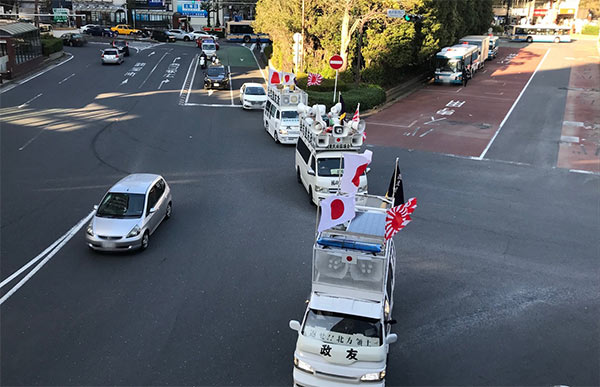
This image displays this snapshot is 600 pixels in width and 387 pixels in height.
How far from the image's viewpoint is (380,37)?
39062 mm

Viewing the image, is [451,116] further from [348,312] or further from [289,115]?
[348,312]

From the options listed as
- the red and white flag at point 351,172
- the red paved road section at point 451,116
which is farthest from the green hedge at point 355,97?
the red and white flag at point 351,172

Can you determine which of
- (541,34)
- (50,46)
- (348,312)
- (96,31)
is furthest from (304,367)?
(541,34)

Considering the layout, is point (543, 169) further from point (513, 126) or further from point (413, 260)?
point (413, 260)

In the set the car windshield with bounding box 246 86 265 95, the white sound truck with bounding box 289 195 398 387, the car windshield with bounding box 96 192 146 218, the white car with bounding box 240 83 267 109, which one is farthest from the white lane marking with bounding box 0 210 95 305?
the car windshield with bounding box 246 86 265 95

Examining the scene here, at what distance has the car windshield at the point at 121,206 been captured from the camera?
14828 millimetres

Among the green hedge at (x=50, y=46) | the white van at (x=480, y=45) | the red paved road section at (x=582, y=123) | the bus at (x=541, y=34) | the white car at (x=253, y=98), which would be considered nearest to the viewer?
the red paved road section at (x=582, y=123)

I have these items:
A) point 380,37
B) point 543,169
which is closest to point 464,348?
point 543,169

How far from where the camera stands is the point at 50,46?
5262 centimetres

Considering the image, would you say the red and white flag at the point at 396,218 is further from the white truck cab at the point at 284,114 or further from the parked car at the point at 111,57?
the parked car at the point at 111,57

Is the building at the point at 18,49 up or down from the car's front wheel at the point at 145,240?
up

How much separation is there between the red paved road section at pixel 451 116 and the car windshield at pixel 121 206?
49.7ft

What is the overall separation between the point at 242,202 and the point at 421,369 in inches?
393

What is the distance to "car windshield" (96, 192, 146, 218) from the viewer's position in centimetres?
1483
